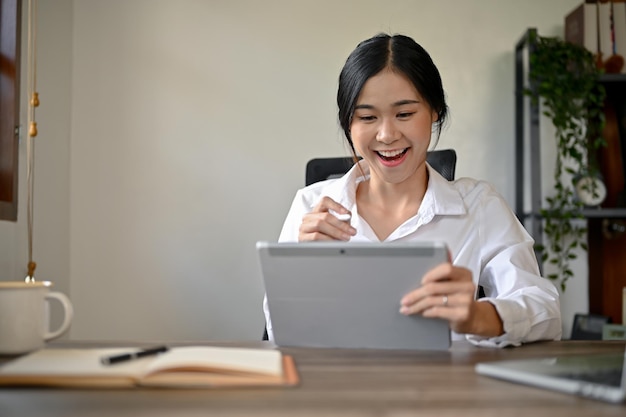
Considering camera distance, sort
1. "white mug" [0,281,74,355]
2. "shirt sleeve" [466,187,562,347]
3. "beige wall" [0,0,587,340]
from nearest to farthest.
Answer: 1. "white mug" [0,281,74,355]
2. "shirt sleeve" [466,187,562,347]
3. "beige wall" [0,0,587,340]

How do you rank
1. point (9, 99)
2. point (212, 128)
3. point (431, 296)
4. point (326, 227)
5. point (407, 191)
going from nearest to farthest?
1. point (431, 296)
2. point (326, 227)
3. point (407, 191)
4. point (9, 99)
5. point (212, 128)

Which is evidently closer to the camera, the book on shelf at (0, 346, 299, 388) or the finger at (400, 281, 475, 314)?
the book on shelf at (0, 346, 299, 388)

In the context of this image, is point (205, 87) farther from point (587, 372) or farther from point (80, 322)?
point (587, 372)

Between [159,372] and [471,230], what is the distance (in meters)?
0.98

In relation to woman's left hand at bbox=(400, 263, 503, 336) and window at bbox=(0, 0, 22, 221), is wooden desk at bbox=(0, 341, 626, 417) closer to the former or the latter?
woman's left hand at bbox=(400, 263, 503, 336)

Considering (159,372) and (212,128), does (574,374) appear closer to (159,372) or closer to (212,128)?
(159,372)

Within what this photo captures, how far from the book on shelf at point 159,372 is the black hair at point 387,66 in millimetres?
874

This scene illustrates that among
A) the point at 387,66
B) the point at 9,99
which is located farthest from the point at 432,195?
the point at 9,99

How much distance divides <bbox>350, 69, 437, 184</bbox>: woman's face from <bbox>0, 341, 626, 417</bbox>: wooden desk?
31.2 inches

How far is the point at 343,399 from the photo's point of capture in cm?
75

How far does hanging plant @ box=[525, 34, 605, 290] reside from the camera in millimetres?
2783

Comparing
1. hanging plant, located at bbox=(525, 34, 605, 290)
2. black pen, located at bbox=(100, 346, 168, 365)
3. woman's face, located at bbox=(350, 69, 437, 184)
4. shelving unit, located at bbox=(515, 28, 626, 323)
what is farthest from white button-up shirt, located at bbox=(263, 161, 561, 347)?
shelving unit, located at bbox=(515, 28, 626, 323)

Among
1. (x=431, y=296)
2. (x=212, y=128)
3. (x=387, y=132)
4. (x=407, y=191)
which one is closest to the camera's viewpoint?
(x=431, y=296)

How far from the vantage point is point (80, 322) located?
296 cm
